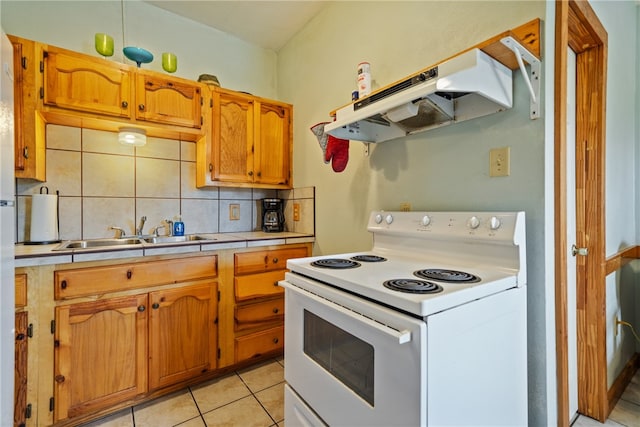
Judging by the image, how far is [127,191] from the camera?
2088 millimetres

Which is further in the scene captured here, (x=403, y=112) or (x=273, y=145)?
(x=273, y=145)

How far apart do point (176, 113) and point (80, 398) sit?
1.71 meters

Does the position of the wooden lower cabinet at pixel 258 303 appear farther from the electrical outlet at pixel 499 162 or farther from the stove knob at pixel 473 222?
the electrical outlet at pixel 499 162

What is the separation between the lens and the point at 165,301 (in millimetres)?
1685

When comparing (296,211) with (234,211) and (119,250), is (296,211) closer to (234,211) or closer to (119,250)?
(234,211)

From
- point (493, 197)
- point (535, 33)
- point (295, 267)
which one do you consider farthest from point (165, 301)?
point (535, 33)

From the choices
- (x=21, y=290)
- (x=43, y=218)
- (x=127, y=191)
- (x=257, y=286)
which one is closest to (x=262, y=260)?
(x=257, y=286)

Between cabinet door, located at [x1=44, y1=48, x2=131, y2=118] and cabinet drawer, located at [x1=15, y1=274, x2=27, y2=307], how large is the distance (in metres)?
0.96

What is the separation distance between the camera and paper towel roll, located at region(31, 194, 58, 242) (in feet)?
5.59

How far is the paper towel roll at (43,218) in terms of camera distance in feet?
5.59

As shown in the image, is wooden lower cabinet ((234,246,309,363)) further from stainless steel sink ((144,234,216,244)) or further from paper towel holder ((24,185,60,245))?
paper towel holder ((24,185,60,245))

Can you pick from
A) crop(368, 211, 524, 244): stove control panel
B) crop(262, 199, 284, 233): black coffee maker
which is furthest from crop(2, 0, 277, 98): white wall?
crop(368, 211, 524, 244): stove control panel

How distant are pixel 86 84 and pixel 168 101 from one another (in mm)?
433

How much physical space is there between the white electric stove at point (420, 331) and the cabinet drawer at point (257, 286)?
79 cm
